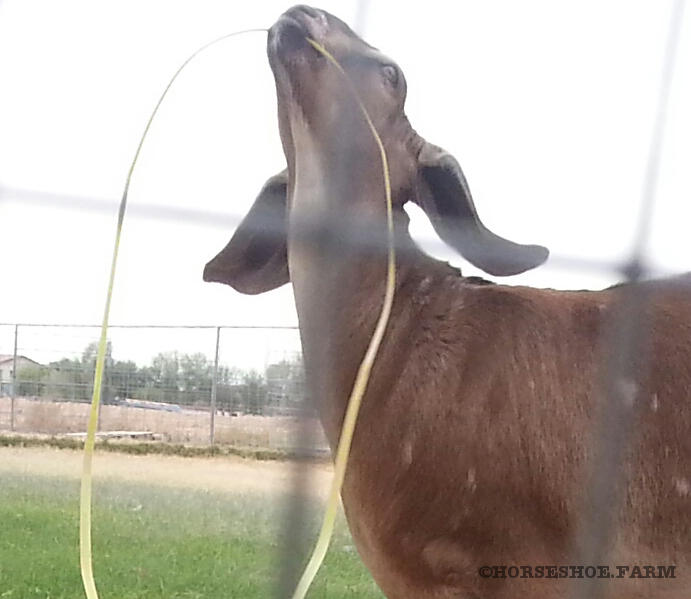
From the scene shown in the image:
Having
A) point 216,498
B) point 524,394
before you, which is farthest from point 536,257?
point 216,498

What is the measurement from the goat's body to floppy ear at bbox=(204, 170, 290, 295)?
28 millimetres

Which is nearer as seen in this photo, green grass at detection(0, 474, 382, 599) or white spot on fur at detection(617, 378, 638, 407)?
green grass at detection(0, 474, 382, 599)

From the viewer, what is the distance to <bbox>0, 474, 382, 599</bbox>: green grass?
0.36 metres

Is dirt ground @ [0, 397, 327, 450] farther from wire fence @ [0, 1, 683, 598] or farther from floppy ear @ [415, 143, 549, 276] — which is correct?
floppy ear @ [415, 143, 549, 276]

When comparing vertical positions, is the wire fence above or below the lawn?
above

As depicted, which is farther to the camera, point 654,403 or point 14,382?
point 654,403

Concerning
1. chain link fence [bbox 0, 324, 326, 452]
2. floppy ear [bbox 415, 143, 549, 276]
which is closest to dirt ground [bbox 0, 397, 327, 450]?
chain link fence [bbox 0, 324, 326, 452]

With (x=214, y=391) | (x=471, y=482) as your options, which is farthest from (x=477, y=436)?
(x=214, y=391)

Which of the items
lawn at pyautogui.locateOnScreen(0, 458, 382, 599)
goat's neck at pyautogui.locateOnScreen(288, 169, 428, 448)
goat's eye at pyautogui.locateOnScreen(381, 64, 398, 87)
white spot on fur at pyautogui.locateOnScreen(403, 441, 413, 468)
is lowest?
lawn at pyautogui.locateOnScreen(0, 458, 382, 599)

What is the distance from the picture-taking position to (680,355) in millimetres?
488

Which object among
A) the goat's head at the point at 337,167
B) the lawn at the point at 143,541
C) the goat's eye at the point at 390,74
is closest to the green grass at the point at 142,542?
the lawn at the point at 143,541

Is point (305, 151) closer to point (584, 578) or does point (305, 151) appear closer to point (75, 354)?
point (75, 354)

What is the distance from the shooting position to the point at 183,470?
0.39 meters

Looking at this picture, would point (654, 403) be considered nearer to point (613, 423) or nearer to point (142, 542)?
point (613, 423)
